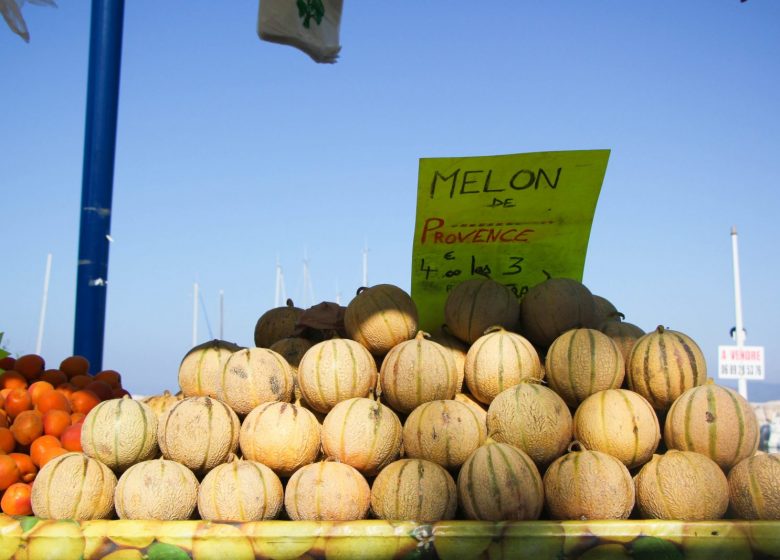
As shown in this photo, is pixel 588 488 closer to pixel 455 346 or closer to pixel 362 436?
pixel 362 436

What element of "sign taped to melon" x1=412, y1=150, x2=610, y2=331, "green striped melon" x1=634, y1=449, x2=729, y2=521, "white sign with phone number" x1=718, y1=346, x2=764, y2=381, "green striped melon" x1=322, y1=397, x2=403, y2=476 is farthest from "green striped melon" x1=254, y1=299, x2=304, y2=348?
"white sign with phone number" x1=718, y1=346, x2=764, y2=381

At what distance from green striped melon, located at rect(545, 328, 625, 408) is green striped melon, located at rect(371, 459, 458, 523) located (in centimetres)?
78

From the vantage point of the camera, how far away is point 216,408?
3027 mm

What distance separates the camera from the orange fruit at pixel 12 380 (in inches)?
154

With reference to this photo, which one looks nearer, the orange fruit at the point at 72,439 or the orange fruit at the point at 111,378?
the orange fruit at the point at 72,439

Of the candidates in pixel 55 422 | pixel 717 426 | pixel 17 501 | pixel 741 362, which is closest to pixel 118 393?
pixel 55 422

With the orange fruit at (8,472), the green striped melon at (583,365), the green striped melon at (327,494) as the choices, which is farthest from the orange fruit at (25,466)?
the green striped melon at (583,365)

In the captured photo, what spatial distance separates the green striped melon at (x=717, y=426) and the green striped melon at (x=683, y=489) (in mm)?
89

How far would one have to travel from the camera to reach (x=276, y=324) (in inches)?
160

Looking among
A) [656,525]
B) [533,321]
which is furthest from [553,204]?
[656,525]

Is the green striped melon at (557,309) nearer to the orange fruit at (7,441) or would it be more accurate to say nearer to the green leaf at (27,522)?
the green leaf at (27,522)

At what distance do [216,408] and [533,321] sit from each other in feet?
5.59

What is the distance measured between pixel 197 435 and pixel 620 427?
1.81 meters

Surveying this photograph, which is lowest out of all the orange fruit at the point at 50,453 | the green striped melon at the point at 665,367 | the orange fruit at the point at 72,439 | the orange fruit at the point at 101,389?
the orange fruit at the point at 50,453
